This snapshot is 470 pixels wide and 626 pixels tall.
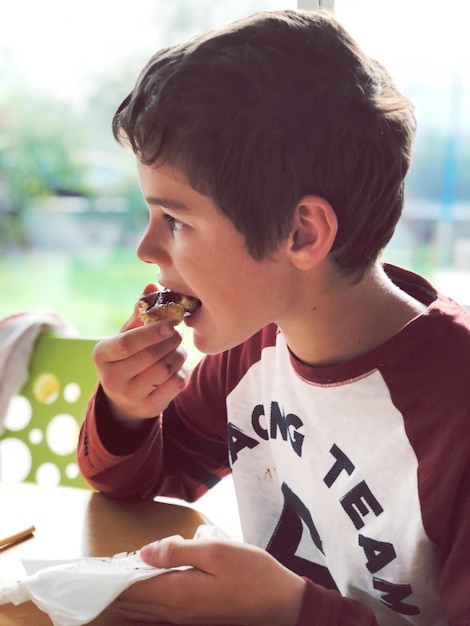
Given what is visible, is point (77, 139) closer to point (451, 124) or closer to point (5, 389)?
point (451, 124)

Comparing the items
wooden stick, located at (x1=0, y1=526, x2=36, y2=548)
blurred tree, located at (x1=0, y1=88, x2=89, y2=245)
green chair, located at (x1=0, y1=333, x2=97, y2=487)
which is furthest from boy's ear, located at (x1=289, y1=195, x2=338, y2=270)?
blurred tree, located at (x1=0, y1=88, x2=89, y2=245)

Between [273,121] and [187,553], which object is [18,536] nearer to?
[187,553]

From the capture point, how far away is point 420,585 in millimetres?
848

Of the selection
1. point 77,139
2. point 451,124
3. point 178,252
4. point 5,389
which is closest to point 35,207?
point 77,139

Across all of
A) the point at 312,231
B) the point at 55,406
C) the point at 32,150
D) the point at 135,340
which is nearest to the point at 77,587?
the point at 135,340

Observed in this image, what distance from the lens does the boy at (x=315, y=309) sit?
793 millimetres

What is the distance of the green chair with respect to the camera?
1.46 m

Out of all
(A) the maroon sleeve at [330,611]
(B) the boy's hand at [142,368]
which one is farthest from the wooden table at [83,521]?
(A) the maroon sleeve at [330,611]

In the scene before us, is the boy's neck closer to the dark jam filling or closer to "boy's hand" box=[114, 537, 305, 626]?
the dark jam filling

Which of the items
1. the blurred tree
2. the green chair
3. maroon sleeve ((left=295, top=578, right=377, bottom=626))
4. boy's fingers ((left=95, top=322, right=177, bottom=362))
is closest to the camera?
maroon sleeve ((left=295, top=578, right=377, bottom=626))

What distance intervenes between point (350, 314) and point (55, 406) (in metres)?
0.75

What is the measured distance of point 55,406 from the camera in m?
1.49

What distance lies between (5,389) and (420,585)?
933 mm

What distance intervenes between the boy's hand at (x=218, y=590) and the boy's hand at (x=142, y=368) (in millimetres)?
291
